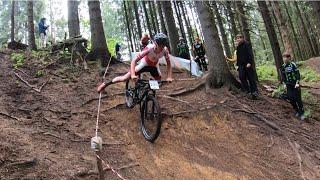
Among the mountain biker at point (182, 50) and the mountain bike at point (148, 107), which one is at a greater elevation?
the mountain biker at point (182, 50)

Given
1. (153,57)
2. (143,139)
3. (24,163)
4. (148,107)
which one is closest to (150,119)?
(148,107)

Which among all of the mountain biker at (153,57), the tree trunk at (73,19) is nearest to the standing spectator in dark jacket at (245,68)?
the mountain biker at (153,57)

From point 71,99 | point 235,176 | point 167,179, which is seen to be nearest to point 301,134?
point 235,176

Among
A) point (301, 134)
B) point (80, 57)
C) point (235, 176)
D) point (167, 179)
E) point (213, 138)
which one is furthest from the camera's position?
point (80, 57)

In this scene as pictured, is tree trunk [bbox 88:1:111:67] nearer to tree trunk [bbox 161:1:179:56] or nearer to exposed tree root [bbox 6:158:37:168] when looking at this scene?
tree trunk [bbox 161:1:179:56]

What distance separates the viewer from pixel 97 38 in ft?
39.2

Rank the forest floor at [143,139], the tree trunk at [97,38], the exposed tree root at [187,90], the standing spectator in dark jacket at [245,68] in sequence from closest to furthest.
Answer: the forest floor at [143,139], the exposed tree root at [187,90], the standing spectator in dark jacket at [245,68], the tree trunk at [97,38]

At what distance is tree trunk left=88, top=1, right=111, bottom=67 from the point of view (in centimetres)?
1181

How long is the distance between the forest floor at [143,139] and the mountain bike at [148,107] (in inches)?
8.3

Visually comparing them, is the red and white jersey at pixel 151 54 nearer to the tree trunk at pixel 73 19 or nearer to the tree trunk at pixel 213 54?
the tree trunk at pixel 213 54

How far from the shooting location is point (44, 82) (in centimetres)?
1000

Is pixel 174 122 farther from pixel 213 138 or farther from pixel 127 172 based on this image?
pixel 127 172

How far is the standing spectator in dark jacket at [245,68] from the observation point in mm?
10281

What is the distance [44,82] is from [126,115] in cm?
280
